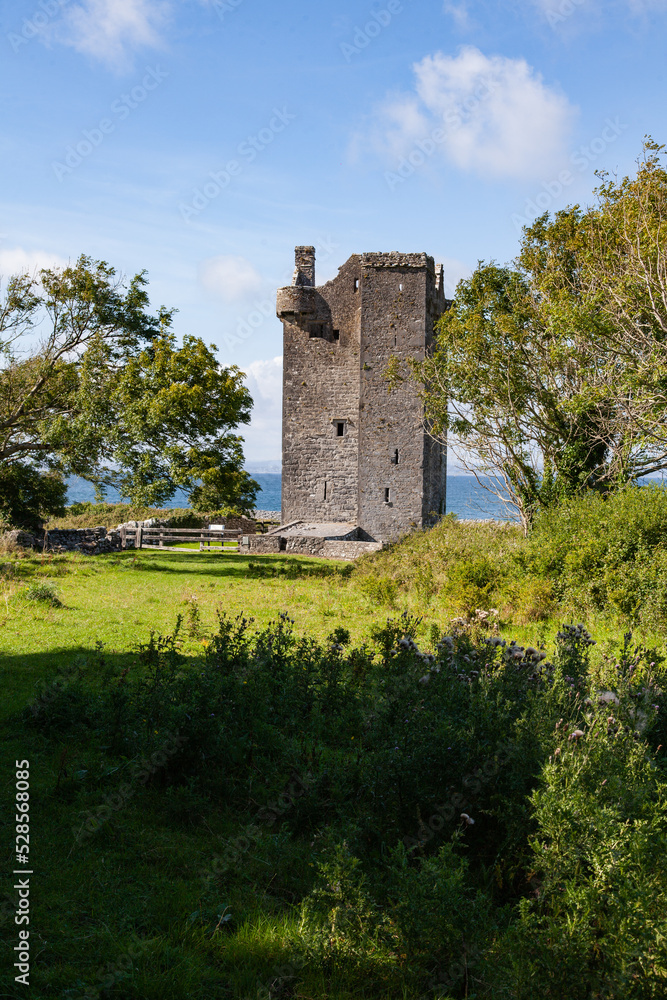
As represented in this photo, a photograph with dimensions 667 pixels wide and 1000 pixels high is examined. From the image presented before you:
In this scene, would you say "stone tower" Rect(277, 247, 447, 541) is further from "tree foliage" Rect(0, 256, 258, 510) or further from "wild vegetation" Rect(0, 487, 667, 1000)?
"wild vegetation" Rect(0, 487, 667, 1000)

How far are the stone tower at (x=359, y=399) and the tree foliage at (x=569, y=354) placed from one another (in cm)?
854

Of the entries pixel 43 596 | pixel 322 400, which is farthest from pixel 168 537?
pixel 43 596

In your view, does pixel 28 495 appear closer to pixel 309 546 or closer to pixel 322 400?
pixel 309 546

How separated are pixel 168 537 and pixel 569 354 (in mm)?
16747

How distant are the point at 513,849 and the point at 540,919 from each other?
980 mm

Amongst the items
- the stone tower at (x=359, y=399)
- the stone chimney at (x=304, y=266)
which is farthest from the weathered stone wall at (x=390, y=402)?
the stone chimney at (x=304, y=266)

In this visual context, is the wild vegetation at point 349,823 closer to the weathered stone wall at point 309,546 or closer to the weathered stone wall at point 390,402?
the weathered stone wall at point 309,546

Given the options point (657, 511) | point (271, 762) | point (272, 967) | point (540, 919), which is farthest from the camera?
point (657, 511)

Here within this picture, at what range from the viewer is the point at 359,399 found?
2789cm

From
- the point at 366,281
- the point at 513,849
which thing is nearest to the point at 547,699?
the point at 513,849

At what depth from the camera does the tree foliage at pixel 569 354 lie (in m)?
13.1

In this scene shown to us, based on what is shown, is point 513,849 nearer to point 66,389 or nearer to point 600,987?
point 600,987

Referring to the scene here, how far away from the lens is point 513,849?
3730 millimetres

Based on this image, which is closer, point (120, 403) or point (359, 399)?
point (120, 403)
